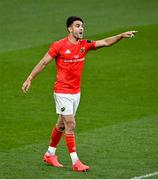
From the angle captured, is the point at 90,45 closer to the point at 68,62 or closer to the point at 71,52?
the point at 71,52

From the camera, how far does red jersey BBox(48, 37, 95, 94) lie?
51.5 feet

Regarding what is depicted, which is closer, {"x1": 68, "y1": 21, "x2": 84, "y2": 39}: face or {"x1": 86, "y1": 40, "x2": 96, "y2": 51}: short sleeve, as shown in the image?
{"x1": 68, "y1": 21, "x2": 84, "y2": 39}: face

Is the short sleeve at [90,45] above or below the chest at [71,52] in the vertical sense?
above

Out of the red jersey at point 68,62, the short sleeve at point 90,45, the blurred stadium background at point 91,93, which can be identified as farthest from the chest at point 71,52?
the blurred stadium background at point 91,93

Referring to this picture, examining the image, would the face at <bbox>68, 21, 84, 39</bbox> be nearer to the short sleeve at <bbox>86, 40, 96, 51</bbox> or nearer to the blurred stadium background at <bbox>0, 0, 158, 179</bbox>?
the short sleeve at <bbox>86, 40, 96, 51</bbox>

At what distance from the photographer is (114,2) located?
38.5 m

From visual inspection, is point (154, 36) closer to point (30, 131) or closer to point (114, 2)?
point (114, 2)

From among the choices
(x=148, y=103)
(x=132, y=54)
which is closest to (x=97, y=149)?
(x=148, y=103)

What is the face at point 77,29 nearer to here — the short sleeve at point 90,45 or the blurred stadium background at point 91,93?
the short sleeve at point 90,45

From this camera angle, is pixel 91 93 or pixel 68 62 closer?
pixel 68 62

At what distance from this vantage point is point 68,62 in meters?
15.7

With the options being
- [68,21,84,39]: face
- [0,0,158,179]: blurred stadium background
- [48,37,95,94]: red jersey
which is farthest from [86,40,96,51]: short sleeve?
[0,0,158,179]: blurred stadium background

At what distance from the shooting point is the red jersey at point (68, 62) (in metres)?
15.7

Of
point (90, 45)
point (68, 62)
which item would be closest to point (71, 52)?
point (68, 62)
